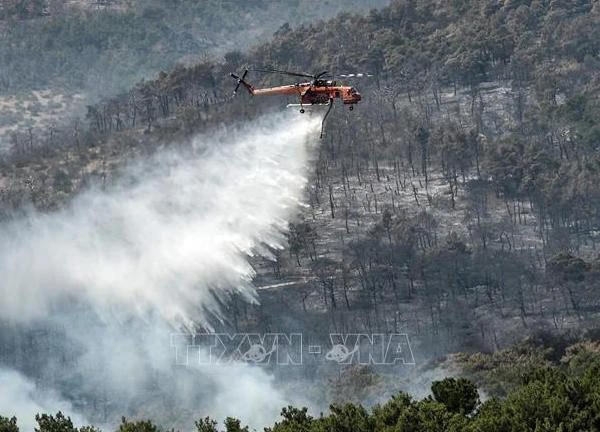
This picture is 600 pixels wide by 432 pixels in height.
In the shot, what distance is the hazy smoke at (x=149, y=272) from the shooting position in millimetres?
146750

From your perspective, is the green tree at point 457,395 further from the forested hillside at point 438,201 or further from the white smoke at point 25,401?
the forested hillside at point 438,201

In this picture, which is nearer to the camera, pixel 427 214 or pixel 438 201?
pixel 427 214

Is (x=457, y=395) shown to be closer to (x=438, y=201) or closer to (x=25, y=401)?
(x=25, y=401)

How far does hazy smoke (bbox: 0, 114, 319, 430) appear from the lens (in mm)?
146750

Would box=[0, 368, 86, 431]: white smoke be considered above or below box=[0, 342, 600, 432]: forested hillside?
below

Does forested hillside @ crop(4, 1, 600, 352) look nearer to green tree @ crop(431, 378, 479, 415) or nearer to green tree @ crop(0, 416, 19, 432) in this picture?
green tree @ crop(431, 378, 479, 415)

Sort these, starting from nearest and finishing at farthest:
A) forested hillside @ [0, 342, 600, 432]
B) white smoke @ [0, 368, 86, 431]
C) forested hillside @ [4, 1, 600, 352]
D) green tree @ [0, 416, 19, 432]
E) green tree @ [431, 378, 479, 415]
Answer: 1. forested hillside @ [0, 342, 600, 432]
2. green tree @ [431, 378, 479, 415]
3. green tree @ [0, 416, 19, 432]
4. white smoke @ [0, 368, 86, 431]
5. forested hillside @ [4, 1, 600, 352]

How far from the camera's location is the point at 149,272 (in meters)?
152

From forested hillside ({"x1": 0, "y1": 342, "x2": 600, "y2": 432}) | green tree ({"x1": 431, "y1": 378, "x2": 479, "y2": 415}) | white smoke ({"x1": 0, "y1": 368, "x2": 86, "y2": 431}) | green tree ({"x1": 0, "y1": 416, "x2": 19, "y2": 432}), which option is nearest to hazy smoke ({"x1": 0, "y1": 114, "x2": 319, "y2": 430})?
white smoke ({"x1": 0, "y1": 368, "x2": 86, "y2": 431})

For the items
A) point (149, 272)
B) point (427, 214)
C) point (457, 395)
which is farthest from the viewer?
point (427, 214)


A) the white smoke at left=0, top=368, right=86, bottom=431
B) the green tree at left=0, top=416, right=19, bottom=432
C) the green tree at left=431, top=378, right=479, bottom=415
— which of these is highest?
the green tree at left=0, top=416, right=19, bottom=432

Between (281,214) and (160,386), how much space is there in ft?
77.8

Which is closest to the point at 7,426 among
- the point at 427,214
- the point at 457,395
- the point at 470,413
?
the point at 457,395

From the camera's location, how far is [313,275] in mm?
164125
